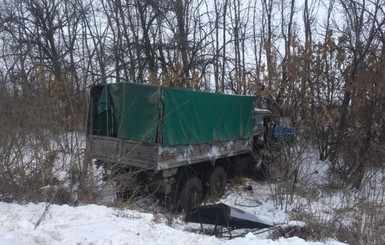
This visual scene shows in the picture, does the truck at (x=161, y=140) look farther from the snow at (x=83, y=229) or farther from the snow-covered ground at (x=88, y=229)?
the snow at (x=83, y=229)

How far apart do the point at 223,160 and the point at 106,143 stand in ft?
15.4

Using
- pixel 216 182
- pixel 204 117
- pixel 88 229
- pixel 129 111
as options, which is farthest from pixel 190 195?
pixel 88 229

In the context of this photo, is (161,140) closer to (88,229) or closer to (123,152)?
(123,152)

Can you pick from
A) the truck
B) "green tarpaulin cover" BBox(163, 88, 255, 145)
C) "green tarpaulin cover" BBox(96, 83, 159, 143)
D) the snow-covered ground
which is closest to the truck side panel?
the truck

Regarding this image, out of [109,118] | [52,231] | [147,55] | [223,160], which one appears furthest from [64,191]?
[147,55]

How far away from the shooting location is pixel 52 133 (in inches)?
355

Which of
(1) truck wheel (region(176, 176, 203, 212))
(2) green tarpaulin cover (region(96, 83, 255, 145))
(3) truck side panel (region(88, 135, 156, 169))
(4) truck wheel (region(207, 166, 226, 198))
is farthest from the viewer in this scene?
(4) truck wheel (region(207, 166, 226, 198))

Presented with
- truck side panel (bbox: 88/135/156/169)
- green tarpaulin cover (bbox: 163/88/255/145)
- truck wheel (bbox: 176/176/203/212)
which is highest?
green tarpaulin cover (bbox: 163/88/255/145)

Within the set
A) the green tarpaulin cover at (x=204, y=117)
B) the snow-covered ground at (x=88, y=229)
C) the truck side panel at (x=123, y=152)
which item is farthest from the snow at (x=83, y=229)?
the green tarpaulin cover at (x=204, y=117)

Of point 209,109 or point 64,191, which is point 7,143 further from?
point 209,109

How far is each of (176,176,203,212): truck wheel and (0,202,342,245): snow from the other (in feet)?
16.5

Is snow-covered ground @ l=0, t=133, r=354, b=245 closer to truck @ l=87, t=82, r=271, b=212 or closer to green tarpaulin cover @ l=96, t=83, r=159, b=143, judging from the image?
truck @ l=87, t=82, r=271, b=212

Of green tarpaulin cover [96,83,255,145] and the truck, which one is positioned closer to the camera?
the truck

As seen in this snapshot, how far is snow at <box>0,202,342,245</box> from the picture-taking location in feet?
17.2
